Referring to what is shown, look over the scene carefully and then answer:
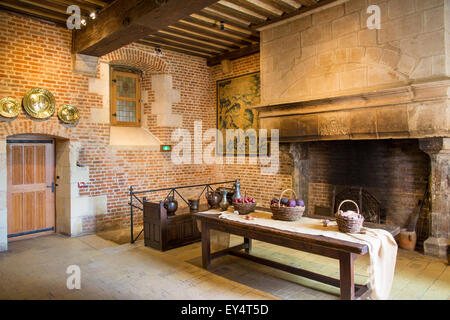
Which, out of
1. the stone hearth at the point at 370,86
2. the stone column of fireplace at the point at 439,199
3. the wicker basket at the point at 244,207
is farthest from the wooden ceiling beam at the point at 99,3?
the stone column of fireplace at the point at 439,199

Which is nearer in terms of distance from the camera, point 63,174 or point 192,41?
point 63,174

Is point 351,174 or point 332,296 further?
point 351,174

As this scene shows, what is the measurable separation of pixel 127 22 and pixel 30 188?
350 cm

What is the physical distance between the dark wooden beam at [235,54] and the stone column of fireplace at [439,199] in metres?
3.84

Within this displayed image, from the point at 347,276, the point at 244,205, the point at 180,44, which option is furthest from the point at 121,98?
the point at 347,276

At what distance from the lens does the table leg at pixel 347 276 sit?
273cm

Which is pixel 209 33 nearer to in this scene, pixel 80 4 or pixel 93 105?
pixel 80 4

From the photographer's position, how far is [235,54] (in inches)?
280

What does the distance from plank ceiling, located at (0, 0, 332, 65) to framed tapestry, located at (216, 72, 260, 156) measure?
590 mm

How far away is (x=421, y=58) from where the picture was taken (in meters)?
4.07

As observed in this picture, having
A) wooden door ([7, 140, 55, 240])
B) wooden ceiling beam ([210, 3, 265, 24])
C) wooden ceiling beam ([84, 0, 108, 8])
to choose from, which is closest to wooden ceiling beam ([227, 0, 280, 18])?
wooden ceiling beam ([210, 3, 265, 24])

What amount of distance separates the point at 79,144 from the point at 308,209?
446 cm
